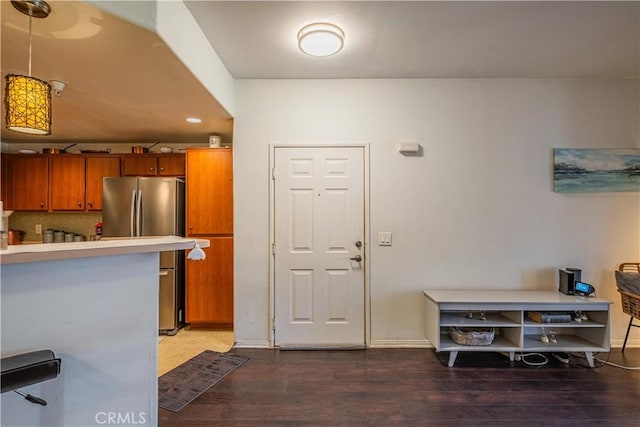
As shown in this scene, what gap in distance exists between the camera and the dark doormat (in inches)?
87.5

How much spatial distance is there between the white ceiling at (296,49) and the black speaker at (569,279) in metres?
1.90

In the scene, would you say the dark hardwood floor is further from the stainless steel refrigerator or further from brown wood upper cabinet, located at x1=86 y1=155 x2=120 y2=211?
brown wood upper cabinet, located at x1=86 y1=155 x2=120 y2=211

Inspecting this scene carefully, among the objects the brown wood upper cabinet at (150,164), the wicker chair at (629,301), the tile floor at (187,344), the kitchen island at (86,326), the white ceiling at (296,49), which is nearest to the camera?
the kitchen island at (86,326)

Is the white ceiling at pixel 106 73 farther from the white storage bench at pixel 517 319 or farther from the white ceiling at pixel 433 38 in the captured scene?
the white storage bench at pixel 517 319

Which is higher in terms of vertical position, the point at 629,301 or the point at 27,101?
the point at 27,101

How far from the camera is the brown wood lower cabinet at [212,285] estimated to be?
3.56 meters

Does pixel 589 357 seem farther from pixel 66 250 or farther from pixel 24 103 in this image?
pixel 24 103

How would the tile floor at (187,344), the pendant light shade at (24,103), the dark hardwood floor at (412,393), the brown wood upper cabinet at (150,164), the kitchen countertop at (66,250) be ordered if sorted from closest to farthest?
the kitchen countertop at (66,250) < the pendant light shade at (24,103) < the dark hardwood floor at (412,393) < the tile floor at (187,344) < the brown wood upper cabinet at (150,164)

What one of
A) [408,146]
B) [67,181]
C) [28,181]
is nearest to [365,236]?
[408,146]

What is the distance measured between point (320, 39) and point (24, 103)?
5.85 ft

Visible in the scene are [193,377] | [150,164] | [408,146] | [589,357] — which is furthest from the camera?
[150,164]

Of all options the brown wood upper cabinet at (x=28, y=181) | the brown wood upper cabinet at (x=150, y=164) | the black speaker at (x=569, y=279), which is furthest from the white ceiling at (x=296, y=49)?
the black speaker at (x=569, y=279)

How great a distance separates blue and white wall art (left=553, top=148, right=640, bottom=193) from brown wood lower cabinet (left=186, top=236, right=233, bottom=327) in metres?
3.52

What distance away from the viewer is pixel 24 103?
1.43 meters
